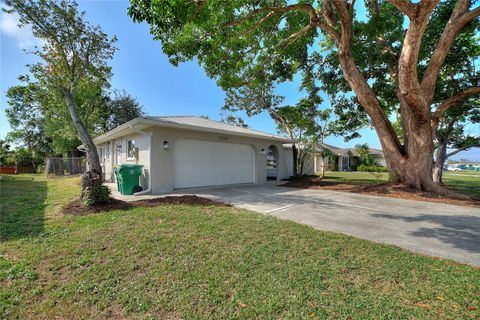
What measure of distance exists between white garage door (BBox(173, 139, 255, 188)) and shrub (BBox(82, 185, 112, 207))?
328 cm

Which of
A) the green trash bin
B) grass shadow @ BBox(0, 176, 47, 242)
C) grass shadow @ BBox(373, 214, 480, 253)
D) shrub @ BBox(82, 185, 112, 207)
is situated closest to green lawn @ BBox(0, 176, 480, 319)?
grass shadow @ BBox(0, 176, 47, 242)

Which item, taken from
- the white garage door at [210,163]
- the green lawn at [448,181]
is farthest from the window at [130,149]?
the green lawn at [448,181]

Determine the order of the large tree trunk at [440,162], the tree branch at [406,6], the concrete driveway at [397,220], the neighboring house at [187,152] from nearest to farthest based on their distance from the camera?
the concrete driveway at [397,220]
the tree branch at [406,6]
the neighboring house at [187,152]
the large tree trunk at [440,162]

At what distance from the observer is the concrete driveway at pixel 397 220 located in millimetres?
3838

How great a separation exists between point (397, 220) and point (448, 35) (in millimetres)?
6979

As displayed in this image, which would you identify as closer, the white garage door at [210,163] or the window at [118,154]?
the white garage door at [210,163]

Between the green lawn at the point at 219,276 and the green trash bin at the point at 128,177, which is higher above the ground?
the green trash bin at the point at 128,177

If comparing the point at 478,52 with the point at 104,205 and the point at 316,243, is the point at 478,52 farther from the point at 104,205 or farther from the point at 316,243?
the point at 104,205

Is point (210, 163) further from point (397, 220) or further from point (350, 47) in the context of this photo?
point (350, 47)

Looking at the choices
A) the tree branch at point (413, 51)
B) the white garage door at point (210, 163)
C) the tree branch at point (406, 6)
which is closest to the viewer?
the tree branch at point (406, 6)

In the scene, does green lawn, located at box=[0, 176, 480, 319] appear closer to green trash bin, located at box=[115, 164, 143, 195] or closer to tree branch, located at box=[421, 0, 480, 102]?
green trash bin, located at box=[115, 164, 143, 195]

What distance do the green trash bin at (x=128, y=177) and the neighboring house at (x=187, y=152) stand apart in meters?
0.40

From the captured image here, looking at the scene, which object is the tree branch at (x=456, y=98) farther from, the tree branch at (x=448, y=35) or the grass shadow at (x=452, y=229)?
the grass shadow at (x=452, y=229)

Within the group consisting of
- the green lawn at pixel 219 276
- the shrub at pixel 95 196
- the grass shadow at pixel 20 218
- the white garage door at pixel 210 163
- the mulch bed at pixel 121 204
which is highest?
the white garage door at pixel 210 163
